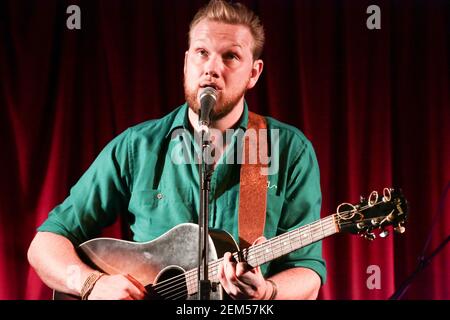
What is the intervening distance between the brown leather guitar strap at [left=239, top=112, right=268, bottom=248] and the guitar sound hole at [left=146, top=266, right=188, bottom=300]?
0.34 meters

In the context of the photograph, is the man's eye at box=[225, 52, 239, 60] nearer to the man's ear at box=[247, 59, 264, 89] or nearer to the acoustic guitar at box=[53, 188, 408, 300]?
the man's ear at box=[247, 59, 264, 89]

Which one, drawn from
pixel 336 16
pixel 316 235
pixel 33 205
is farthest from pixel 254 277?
pixel 336 16

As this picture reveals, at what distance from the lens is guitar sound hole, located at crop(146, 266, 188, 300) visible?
318 centimetres

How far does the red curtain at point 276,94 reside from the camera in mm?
3621

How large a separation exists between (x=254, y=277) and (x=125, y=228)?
0.77m

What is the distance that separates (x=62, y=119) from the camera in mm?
3670

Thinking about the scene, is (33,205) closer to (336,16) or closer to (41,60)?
(41,60)

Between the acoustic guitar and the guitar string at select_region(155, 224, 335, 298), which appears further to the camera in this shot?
the guitar string at select_region(155, 224, 335, 298)

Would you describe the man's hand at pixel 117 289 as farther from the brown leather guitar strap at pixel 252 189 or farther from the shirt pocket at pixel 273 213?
the shirt pocket at pixel 273 213

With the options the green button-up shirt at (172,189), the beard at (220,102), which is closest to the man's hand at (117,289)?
the green button-up shirt at (172,189)

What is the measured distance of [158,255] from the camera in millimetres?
3250

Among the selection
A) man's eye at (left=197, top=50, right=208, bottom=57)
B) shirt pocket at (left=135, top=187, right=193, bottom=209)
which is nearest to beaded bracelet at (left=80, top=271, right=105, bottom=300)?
shirt pocket at (left=135, top=187, right=193, bottom=209)

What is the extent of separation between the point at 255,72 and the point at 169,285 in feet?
3.85

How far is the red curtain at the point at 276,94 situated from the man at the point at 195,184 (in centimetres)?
9
